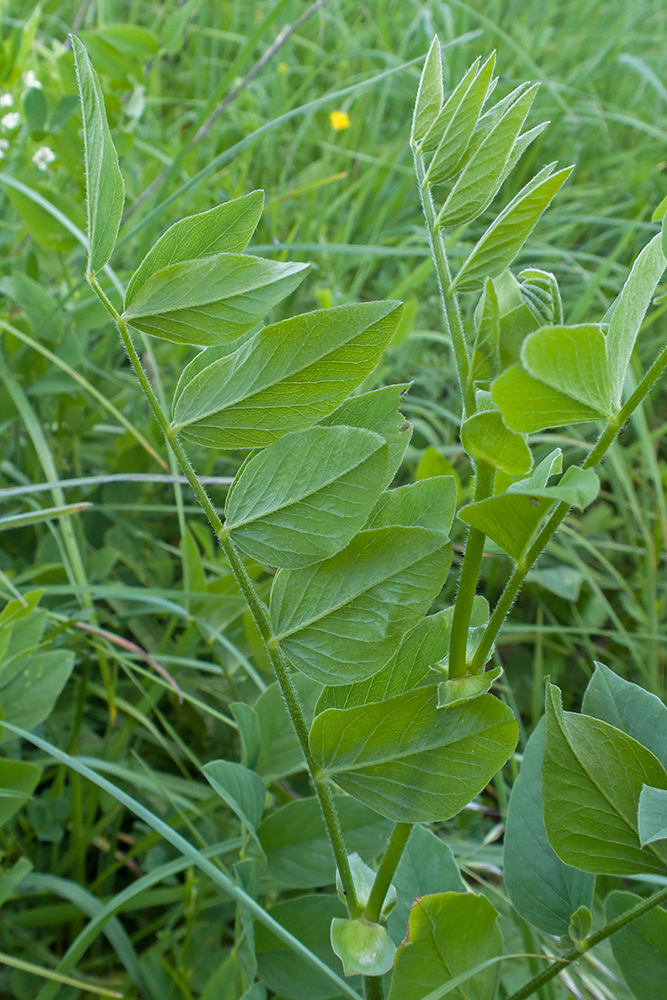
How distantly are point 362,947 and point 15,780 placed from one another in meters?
0.42

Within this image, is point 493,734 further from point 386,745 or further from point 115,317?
point 115,317

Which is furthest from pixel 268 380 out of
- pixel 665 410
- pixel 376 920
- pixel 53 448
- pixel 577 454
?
pixel 665 410

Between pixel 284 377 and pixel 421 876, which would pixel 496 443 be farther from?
pixel 421 876

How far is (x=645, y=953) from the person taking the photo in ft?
1.72

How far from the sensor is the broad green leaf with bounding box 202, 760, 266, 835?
54cm

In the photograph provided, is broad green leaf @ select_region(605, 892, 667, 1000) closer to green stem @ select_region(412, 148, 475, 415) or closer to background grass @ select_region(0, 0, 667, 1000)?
background grass @ select_region(0, 0, 667, 1000)

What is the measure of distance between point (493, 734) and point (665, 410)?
1.71m

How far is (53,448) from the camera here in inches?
54.7

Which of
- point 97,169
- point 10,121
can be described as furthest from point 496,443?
point 10,121

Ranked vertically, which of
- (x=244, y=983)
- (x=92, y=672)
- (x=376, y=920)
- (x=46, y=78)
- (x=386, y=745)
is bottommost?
(x=92, y=672)

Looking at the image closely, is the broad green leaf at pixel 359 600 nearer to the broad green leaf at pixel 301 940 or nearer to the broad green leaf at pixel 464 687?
the broad green leaf at pixel 464 687

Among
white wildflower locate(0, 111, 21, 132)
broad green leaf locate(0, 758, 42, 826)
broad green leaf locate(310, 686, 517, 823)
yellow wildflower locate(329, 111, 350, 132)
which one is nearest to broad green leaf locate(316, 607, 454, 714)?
broad green leaf locate(310, 686, 517, 823)

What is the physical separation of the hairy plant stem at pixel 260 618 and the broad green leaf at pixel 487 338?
16 centimetres

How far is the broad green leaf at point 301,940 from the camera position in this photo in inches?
24.1
